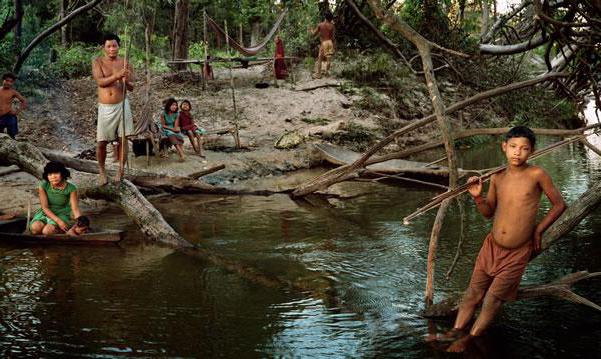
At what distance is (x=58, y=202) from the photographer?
20.1 ft

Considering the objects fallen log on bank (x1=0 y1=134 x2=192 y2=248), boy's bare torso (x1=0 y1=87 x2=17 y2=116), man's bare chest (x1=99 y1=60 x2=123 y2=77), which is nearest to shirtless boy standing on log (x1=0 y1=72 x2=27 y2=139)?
boy's bare torso (x1=0 y1=87 x2=17 y2=116)

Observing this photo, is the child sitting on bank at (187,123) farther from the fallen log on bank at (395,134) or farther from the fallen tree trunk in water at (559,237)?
the fallen tree trunk in water at (559,237)

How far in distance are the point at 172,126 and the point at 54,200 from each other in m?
4.04

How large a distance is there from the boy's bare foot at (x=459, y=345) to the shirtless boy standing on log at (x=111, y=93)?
3.86 meters

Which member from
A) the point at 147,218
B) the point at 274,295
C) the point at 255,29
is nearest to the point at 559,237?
the point at 274,295

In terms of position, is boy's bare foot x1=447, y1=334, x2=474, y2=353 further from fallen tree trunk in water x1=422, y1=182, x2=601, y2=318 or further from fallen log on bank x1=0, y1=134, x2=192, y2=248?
fallen log on bank x1=0, y1=134, x2=192, y2=248

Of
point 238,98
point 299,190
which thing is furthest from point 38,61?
point 299,190

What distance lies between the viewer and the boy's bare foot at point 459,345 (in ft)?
11.4

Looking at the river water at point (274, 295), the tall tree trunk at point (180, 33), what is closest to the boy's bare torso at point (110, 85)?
the river water at point (274, 295)

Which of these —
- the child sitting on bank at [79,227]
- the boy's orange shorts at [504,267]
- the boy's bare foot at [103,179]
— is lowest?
the child sitting on bank at [79,227]

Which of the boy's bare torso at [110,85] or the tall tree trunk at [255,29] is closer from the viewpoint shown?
the boy's bare torso at [110,85]

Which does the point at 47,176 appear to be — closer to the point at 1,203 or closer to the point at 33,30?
the point at 1,203

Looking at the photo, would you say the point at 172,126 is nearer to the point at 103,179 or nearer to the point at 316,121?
the point at 103,179

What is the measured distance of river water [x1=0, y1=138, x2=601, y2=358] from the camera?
3727 mm
